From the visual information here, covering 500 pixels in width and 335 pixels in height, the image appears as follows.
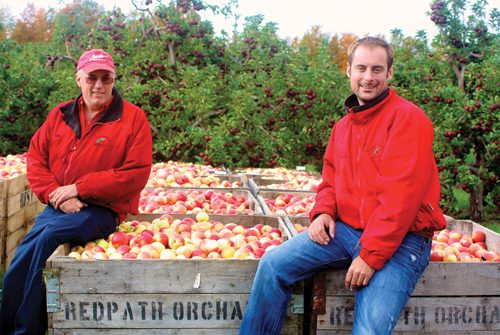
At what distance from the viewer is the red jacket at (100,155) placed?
382cm

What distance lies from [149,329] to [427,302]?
1484mm

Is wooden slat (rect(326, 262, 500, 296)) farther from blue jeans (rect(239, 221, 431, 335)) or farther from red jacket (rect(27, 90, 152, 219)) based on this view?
red jacket (rect(27, 90, 152, 219))

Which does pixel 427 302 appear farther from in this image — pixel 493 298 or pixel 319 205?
pixel 319 205

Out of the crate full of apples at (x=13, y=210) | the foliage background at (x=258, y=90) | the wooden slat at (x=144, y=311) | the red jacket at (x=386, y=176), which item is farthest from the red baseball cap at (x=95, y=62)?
the foliage background at (x=258, y=90)

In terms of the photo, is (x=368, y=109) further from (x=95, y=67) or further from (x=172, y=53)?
(x=172, y=53)

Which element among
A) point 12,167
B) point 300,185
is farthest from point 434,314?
point 12,167

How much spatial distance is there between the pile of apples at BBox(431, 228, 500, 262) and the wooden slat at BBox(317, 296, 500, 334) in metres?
0.32

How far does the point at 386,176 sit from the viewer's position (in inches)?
108

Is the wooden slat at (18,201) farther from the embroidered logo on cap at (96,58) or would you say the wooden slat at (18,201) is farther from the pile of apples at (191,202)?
the embroidered logo on cap at (96,58)

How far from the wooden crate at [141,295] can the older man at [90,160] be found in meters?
0.56

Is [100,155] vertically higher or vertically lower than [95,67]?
lower

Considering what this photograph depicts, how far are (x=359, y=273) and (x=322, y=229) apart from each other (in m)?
0.40

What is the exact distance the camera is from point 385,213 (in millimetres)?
2676

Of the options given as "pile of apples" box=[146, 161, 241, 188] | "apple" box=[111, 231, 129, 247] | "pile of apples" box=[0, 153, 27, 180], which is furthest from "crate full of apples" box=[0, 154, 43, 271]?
"apple" box=[111, 231, 129, 247]
